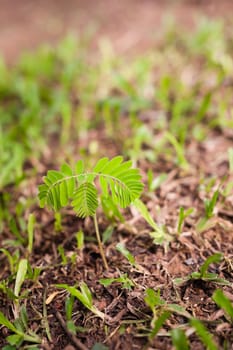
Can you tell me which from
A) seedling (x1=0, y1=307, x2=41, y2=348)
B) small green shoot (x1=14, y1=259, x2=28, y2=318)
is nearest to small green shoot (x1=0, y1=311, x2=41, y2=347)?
seedling (x1=0, y1=307, x2=41, y2=348)

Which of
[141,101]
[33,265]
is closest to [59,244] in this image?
[33,265]

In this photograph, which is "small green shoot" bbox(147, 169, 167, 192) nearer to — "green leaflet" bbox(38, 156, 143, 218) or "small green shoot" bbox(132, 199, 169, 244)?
"small green shoot" bbox(132, 199, 169, 244)

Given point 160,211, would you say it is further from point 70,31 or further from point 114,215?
point 70,31

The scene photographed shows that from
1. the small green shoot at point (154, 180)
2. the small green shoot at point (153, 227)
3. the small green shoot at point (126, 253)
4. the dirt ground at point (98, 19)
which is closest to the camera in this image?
the small green shoot at point (126, 253)

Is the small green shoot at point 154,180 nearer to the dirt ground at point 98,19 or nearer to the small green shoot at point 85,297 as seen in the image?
the small green shoot at point 85,297

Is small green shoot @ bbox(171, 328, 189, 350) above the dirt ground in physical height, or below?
below

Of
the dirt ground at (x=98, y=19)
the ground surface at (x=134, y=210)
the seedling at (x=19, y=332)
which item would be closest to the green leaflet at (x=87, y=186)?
the ground surface at (x=134, y=210)

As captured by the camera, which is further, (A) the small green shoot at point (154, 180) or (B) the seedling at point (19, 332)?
(A) the small green shoot at point (154, 180)
